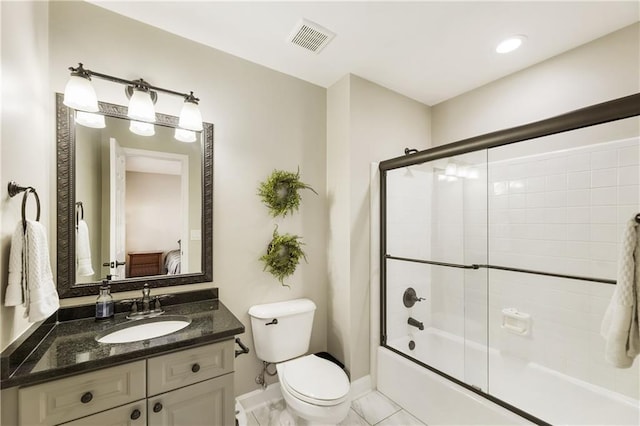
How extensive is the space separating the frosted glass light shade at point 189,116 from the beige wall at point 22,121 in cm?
60

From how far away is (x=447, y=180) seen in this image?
225 cm

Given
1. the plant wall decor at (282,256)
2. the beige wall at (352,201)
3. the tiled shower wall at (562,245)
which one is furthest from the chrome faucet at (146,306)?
the tiled shower wall at (562,245)

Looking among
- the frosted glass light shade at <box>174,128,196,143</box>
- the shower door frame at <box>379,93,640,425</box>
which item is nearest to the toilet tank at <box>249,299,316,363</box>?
the shower door frame at <box>379,93,640,425</box>

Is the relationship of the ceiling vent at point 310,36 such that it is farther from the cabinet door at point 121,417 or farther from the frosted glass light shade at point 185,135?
the cabinet door at point 121,417

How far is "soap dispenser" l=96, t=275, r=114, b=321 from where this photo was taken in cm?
140

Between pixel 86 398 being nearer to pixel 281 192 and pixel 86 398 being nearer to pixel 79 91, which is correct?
pixel 79 91

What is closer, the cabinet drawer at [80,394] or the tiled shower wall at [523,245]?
the cabinet drawer at [80,394]

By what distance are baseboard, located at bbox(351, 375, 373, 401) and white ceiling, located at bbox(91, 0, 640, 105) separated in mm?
2421

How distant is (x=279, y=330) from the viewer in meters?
1.85

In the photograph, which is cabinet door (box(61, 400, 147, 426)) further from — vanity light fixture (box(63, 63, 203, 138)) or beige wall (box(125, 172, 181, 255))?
vanity light fixture (box(63, 63, 203, 138))

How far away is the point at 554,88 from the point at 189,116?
8.18 ft

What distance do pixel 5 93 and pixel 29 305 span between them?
77cm

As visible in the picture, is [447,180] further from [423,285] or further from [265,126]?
[265,126]

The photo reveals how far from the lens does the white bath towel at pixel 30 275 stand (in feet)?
3.19
